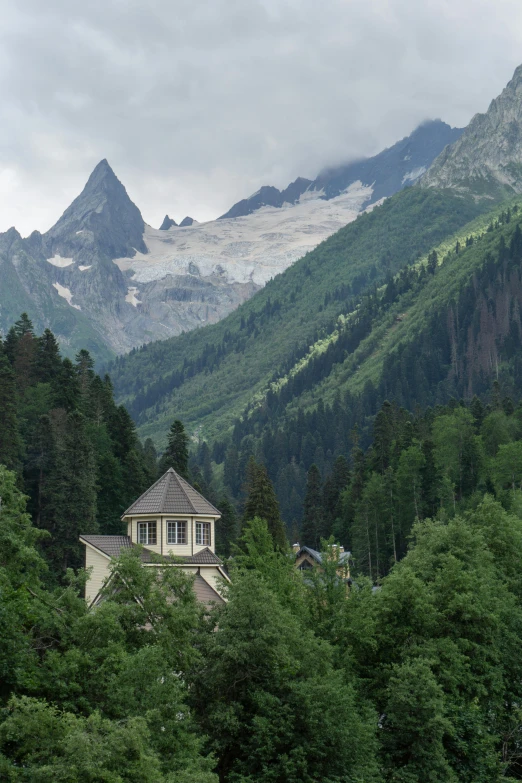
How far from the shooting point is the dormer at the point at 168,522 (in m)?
70.2

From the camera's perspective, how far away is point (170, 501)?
70.9m

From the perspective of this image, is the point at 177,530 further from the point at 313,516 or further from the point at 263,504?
the point at 313,516

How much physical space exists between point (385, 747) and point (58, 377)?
80.9 meters

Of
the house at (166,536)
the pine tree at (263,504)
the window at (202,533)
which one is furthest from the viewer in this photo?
the pine tree at (263,504)

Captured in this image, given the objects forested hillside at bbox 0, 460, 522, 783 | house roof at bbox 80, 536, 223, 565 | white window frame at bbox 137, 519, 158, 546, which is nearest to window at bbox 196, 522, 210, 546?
house roof at bbox 80, 536, 223, 565

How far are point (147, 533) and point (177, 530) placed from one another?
6.96 feet

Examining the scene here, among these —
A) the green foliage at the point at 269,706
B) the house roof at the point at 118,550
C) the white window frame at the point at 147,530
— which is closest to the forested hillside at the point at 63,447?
the house roof at the point at 118,550

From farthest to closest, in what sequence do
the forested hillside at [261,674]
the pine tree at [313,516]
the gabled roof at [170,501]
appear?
the pine tree at [313,516], the gabled roof at [170,501], the forested hillside at [261,674]

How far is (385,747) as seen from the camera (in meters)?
52.4

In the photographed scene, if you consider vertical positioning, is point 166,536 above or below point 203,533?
below

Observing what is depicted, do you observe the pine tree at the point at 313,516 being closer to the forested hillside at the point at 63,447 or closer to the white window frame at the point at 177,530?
the forested hillside at the point at 63,447

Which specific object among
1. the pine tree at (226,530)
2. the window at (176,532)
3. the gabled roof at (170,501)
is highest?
the pine tree at (226,530)

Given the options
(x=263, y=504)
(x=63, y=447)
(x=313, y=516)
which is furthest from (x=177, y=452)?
(x=313, y=516)

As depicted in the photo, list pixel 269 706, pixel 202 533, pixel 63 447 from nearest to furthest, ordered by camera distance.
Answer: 1. pixel 269 706
2. pixel 202 533
3. pixel 63 447
